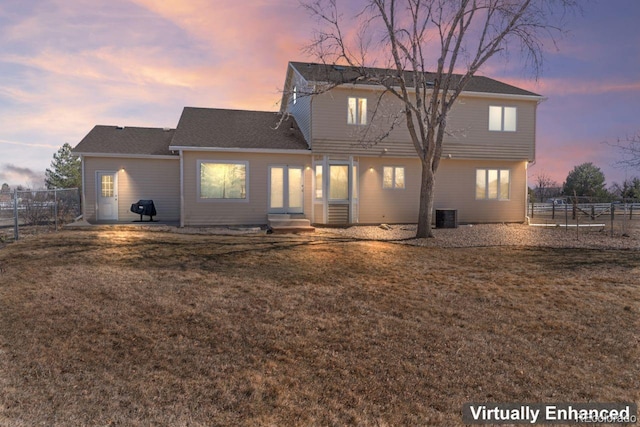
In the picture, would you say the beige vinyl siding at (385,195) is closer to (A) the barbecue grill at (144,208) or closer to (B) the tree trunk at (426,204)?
(B) the tree trunk at (426,204)

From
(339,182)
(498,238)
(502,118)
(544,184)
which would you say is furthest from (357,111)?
(544,184)

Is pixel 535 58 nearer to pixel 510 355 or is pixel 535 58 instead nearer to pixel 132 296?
pixel 510 355

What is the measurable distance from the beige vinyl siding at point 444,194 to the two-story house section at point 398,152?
1.8 inches

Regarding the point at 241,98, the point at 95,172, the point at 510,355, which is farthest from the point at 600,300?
the point at 241,98

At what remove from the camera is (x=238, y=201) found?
15.9m

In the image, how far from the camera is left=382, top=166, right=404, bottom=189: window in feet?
56.7

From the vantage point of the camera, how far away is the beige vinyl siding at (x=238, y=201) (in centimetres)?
1540

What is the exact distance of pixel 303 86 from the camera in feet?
55.9

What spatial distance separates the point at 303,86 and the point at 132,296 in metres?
13.3

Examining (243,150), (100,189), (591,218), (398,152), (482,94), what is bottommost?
(591,218)

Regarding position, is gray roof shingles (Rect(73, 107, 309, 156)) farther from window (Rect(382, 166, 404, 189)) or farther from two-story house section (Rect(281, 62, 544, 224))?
window (Rect(382, 166, 404, 189))

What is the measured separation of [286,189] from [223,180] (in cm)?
264

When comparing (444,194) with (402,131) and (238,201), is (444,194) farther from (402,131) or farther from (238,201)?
(238,201)

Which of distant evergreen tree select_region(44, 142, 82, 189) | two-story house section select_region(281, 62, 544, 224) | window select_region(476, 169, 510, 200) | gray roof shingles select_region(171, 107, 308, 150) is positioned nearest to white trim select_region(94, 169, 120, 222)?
gray roof shingles select_region(171, 107, 308, 150)
